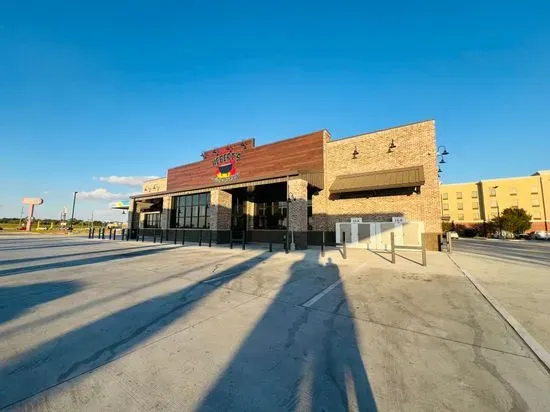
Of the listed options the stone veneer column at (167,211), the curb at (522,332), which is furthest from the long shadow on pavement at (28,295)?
the stone veneer column at (167,211)

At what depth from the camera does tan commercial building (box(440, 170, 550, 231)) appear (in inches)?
2180

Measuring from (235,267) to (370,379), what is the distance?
23.9ft

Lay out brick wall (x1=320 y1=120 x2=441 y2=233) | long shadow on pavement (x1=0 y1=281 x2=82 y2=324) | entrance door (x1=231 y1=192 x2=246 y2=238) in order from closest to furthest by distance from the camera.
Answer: long shadow on pavement (x1=0 y1=281 x2=82 y2=324)
brick wall (x1=320 y1=120 x2=441 y2=233)
entrance door (x1=231 y1=192 x2=246 y2=238)

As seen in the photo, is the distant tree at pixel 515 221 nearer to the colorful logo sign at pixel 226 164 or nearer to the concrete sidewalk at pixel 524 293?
the concrete sidewalk at pixel 524 293

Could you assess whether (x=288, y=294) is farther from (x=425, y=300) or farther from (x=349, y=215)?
(x=349, y=215)

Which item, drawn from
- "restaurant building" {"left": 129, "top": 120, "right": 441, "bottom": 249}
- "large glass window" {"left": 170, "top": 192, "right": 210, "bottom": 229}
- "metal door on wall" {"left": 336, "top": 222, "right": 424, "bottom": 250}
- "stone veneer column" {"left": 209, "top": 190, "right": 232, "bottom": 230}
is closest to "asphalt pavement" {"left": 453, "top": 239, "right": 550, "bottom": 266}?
"restaurant building" {"left": 129, "top": 120, "right": 441, "bottom": 249}

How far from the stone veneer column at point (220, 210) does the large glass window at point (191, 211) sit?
75.0 inches

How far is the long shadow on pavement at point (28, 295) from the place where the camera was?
457 cm

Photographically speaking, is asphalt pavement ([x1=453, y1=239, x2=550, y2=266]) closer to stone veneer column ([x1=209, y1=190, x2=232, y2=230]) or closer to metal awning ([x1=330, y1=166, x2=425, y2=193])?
metal awning ([x1=330, y1=166, x2=425, y2=193])

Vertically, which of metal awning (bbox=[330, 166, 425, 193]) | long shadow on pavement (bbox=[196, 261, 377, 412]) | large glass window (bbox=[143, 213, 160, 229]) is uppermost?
metal awning (bbox=[330, 166, 425, 193])

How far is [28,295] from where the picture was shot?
5.54m

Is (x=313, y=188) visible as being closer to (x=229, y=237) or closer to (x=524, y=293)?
(x=229, y=237)

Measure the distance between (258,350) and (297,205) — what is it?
1310cm

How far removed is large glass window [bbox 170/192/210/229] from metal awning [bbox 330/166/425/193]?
1181 cm
